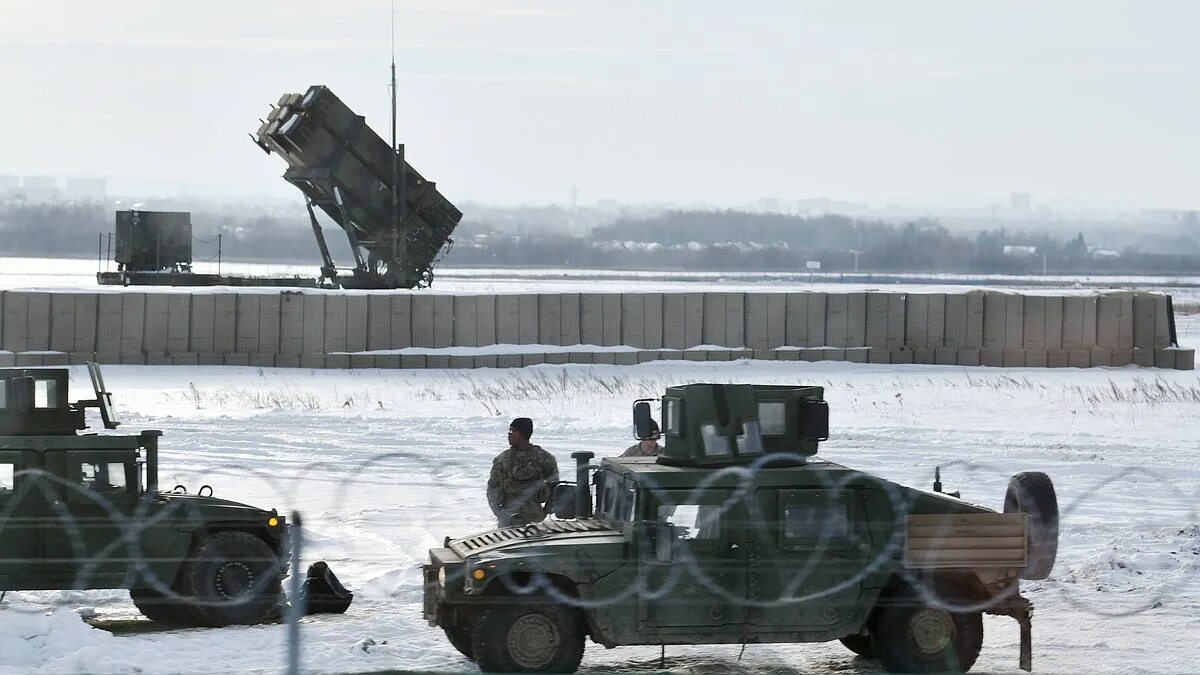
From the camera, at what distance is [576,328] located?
3003 centimetres

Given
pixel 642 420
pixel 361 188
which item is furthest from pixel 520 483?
pixel 361 188

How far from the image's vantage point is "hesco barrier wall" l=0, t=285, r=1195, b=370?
27.9 meters

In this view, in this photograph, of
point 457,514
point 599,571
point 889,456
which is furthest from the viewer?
point 889,456

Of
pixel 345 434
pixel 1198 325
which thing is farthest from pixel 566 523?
pixel 1198 325

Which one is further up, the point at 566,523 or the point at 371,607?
the point at 566,523

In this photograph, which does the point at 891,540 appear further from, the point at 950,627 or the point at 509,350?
the point at 509,350

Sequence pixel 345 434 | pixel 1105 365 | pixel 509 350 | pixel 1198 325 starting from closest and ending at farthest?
pixel 345 434, pixel 509 350, pixel 1105 365, pixel 1198 325

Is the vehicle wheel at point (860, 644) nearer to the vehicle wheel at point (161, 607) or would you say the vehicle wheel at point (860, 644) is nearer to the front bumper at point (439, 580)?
the front bumper at point (439, 580)

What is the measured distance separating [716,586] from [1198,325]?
43.1 m

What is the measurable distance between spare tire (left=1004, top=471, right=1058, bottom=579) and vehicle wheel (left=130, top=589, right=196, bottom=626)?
5.47 meters

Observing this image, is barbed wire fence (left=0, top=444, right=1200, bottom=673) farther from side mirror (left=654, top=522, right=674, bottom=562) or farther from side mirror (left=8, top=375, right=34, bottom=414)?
side mirror (left=8, top=375, right=34, bottom=414)

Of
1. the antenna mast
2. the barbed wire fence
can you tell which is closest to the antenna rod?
the antenna mast

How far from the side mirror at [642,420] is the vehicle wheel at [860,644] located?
1.90 metres

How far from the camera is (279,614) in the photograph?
10.5 metres
